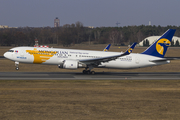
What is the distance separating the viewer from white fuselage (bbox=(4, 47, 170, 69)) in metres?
33.0

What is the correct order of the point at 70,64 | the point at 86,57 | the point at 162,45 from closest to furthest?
the point at 70,64 < the point at 86,57 < the point at 162,45

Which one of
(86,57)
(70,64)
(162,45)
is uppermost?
(162,45)

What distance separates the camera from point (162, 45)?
35.3 m

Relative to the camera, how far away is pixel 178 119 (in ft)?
51.2

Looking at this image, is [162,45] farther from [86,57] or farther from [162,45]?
[86,57]

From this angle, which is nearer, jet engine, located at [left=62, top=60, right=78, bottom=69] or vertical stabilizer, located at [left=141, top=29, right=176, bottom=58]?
jet engine, located at [left=62, top=60, right=78, bottom=69]

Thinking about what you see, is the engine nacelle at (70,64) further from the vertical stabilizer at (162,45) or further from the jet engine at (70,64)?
the vertical stabilizer at (162,45)

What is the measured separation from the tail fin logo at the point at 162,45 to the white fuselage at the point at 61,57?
126cm

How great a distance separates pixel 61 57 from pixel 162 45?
15.7 m

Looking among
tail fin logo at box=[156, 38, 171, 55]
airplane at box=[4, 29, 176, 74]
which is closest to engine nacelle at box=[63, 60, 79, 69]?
airplane at box=[4, 29, 176, 74]

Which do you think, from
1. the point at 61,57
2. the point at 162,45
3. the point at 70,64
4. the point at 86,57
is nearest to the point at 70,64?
the point at 70,64

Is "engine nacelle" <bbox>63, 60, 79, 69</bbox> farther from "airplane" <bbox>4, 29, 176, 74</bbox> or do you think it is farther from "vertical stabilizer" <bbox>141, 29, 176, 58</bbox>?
"vertical stabilizer" <bbox>141, 29, 176, 58</bbox>

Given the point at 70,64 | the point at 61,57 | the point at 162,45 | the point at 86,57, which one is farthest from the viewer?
the point at 162,45

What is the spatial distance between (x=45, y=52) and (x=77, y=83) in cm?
922
